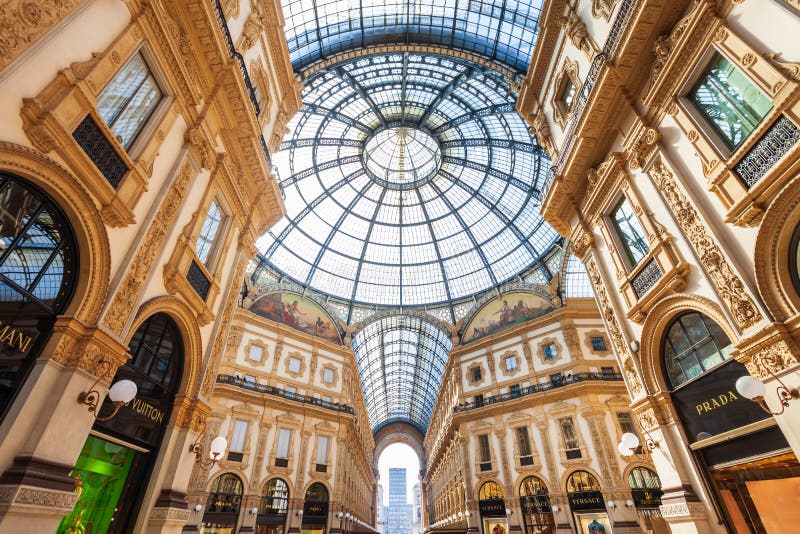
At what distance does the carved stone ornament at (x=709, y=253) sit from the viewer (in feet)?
24.2

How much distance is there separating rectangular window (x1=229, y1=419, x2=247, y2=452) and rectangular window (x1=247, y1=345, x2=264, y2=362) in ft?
15.8

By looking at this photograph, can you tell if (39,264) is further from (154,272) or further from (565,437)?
(565,437)

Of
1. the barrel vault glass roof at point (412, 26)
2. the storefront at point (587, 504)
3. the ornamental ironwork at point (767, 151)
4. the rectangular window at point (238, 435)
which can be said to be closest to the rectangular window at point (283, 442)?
the rectangular window at point (238, 435)

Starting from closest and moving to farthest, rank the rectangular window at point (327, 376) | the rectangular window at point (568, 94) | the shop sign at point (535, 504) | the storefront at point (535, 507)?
the rectangular window at point (568, 94) → the storefront at point (535, 507) → the shop sign at point (535, 504) → the rectangular window at point (327, 376)

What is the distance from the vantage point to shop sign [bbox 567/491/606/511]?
75.6 ft

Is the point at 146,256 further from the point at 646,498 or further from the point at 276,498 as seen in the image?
the point at 646,498

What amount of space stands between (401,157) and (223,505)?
32567mm

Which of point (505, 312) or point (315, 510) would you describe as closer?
point (315, 510)

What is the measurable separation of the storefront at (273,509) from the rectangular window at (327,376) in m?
8.91

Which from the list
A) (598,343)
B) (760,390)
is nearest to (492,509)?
(598,343)

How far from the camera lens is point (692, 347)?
30.1 feet

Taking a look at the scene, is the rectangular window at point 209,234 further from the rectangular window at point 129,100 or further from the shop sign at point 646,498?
the shop sign at point 646,498

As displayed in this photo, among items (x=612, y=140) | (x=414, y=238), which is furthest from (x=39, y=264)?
(x=414, y=238)

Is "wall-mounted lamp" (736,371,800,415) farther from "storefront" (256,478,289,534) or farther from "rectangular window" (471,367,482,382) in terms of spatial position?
"rectangular window" (471,367,482,382)
